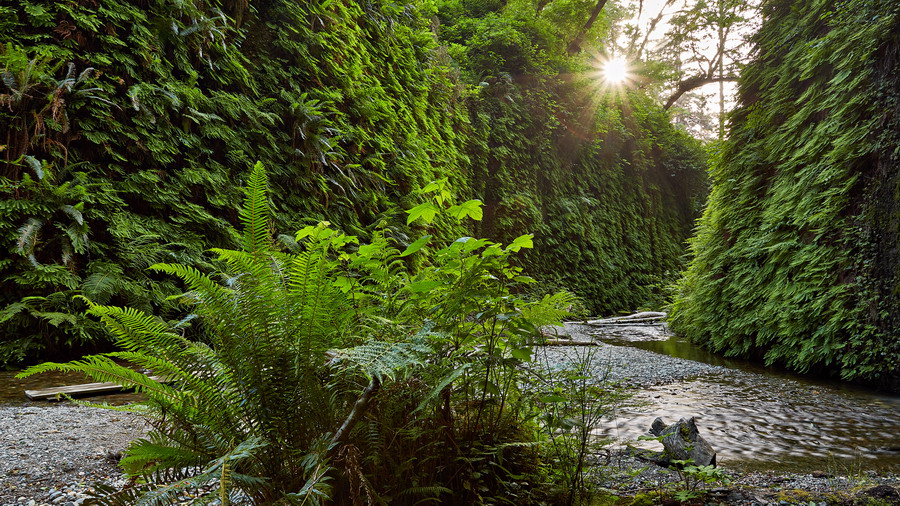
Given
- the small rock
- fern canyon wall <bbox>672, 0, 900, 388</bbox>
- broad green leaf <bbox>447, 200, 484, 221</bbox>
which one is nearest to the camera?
broad green leaf <bbox>447, 200, 484, 221</bbox>

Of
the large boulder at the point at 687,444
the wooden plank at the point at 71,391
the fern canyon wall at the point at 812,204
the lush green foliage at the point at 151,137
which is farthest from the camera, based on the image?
the fern canyon wall at the point at 812,204

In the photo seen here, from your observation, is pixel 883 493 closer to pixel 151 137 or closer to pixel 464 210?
pixel 464 210

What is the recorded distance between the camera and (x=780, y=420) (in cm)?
372

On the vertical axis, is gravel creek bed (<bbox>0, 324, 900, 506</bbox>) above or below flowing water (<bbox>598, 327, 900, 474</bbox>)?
above

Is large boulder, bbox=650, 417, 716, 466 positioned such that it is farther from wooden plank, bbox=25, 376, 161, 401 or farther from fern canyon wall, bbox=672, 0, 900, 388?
fern canyon wall, bbox=672, 0, 900, 388

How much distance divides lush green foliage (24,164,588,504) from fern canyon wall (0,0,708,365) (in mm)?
1203

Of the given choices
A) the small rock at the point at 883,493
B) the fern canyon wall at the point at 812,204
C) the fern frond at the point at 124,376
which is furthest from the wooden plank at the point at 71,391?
the fern canyon wall at the point at 812,204

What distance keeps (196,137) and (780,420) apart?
6480 mm

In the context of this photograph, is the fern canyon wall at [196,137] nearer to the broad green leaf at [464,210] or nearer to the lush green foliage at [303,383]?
the lush green foliage at [303,383]

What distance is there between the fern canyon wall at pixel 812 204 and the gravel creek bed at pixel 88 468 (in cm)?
334

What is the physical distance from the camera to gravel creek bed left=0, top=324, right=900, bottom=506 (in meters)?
1.76

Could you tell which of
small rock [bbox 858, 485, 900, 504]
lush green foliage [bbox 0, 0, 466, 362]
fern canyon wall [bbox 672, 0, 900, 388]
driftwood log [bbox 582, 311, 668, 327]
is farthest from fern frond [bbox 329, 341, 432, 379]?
driftwood log [bbox 582, 311, 668, 327]

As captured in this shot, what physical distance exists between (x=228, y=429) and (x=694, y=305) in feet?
29.7

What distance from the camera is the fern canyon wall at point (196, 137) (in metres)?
3.82
